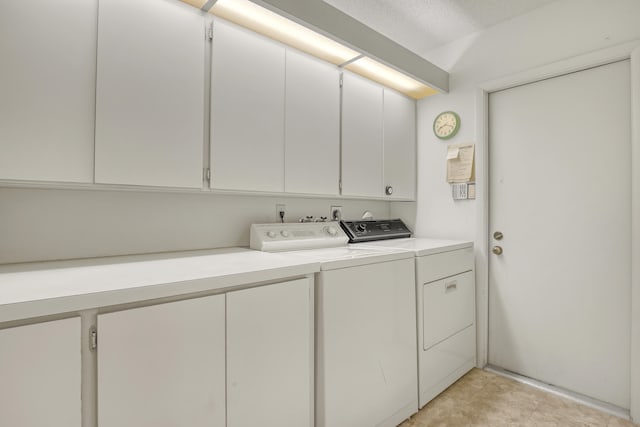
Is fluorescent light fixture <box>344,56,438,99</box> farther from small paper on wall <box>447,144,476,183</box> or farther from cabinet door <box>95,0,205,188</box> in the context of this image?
cabinet door <box>95,0,205,188</box>

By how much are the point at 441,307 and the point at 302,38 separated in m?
1.89

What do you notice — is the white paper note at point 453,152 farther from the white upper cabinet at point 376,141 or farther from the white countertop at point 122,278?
the white countertop at point 122,278

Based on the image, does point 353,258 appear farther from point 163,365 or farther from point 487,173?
point 487,173

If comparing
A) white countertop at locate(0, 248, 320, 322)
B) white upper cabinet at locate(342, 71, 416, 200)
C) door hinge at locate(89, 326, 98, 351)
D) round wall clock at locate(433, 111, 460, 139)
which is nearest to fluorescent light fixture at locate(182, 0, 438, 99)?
white upper cabinet at locate(342, 71, 416, 200)

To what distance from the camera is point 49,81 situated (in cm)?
121

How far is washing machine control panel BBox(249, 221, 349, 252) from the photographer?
1884 mm

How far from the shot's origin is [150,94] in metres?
1.42

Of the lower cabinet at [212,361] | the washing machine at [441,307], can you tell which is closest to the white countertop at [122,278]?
the lower cabinet at [212,361]

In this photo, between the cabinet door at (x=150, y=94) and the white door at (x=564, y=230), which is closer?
the cabinet door at (x=150, y=94)

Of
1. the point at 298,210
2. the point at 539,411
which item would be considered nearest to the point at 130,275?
the point at 298,210

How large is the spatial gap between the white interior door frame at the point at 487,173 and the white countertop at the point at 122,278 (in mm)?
1645

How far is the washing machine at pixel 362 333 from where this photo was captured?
4.72 feet

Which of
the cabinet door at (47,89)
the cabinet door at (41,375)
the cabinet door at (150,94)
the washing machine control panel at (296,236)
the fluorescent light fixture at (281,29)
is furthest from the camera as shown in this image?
the washing machine control panel at (296,236)

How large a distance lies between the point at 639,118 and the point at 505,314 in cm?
149
